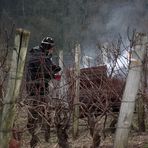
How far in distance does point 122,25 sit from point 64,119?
21.3 metres

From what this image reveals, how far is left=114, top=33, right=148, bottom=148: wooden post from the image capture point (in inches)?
181

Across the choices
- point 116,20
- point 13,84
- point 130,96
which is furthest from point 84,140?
point 116,20

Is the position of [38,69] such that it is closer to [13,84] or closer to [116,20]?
[13,84]

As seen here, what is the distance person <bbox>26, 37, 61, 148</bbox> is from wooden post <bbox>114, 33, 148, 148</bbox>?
1.17m

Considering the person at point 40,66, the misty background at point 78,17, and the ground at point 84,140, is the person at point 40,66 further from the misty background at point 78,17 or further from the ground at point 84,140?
the misty background at point 78,17

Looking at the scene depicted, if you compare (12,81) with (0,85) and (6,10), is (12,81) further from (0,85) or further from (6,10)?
(6,10)

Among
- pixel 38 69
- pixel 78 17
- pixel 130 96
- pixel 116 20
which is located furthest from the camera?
pixel 78 17

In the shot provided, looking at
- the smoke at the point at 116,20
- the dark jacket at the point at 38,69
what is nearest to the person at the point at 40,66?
the dark jacket at the point at 38,69

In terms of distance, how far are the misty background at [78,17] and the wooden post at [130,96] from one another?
792 inches

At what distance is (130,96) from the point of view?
464cm

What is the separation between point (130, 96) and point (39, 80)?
7.35 feet

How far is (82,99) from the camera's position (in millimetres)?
7137

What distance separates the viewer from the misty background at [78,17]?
26.1 metres

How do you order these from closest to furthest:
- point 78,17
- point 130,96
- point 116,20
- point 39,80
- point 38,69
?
point 130,96, point 39,80, point 38,69, point 116,20, point 78,17
